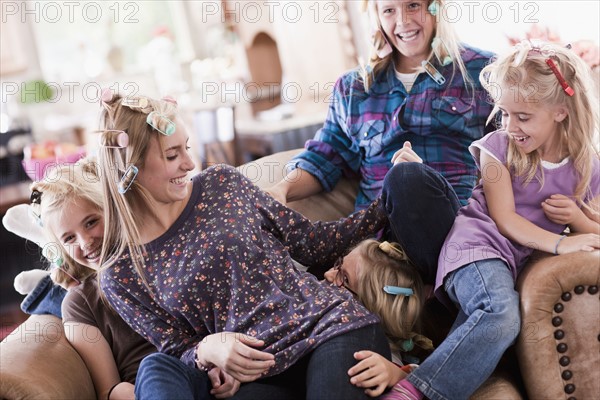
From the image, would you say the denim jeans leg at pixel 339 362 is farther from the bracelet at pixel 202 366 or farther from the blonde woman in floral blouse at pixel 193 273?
the bracelet at pixel 202 366

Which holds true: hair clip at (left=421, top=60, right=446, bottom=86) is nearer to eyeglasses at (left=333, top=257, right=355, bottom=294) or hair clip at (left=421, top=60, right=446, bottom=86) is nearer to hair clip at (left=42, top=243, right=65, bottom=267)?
eyeglasses at (left=333, top=257, right=355, bottom=294)

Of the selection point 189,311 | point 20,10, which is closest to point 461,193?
point 189,311

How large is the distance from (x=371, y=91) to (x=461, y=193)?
0.39 meters

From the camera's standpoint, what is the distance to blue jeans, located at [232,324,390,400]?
1460 mm

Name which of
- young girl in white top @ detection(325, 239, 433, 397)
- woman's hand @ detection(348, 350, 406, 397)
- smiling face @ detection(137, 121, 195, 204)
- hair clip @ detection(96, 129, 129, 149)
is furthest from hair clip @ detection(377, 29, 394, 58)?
woman's hand @ detection(348, 350, 406, 397)

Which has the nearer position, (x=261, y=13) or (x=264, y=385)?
(x=264, y=385)

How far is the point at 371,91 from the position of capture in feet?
7.11

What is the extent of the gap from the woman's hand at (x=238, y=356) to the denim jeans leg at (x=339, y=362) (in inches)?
3.9

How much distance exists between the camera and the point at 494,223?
1.71 m

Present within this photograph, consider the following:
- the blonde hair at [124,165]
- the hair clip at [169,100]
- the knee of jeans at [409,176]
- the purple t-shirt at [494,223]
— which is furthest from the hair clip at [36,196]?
the purple t-shirt at [494,223]

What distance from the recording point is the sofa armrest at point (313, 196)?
2.13m

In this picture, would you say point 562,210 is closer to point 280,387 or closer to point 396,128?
point 396,128

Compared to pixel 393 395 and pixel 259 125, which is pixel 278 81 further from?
pixel 393 395

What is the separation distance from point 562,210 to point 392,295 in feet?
1.36
